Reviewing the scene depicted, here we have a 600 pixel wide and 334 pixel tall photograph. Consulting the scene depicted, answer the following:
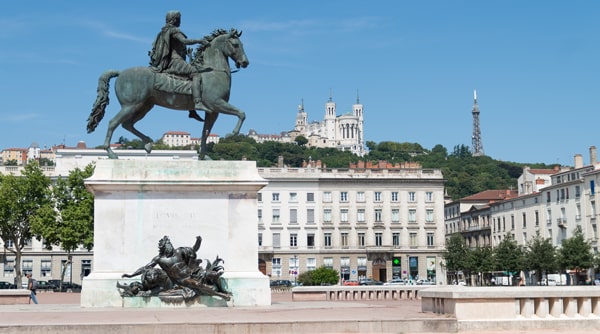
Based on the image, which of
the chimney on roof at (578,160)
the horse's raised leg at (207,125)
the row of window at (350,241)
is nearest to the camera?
the horse's raised leg at (207,125)

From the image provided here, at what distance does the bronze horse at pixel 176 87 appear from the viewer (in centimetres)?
2127

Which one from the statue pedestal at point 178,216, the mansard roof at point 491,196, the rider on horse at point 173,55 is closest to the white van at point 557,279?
the mansard roof at point 491,196

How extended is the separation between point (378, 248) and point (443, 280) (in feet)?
29.6

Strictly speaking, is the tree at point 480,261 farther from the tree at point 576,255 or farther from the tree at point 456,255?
the tree at point 576,255

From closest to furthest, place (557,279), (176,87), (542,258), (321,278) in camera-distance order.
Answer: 1. (176,87)
2. (321,278)
3. (542,258)
4. (557,279)

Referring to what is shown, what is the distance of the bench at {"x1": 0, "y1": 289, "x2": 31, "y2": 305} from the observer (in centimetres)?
2570

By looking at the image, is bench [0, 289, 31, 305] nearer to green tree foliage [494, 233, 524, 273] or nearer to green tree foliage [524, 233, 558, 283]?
green tree foliage [524, 233, 558, 283]

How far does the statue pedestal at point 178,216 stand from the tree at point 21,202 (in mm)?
50859

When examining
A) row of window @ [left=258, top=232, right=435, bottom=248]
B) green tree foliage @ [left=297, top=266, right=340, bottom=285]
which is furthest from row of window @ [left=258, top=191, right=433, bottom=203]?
green tree foliage @ [left=297, top=266, right=340, bottom=285]

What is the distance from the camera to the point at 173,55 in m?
21.5

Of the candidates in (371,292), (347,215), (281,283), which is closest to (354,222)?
(347,215)

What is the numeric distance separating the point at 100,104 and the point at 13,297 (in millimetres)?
8165

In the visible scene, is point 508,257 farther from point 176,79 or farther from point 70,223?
point 176,79

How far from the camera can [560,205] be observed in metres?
93.3
